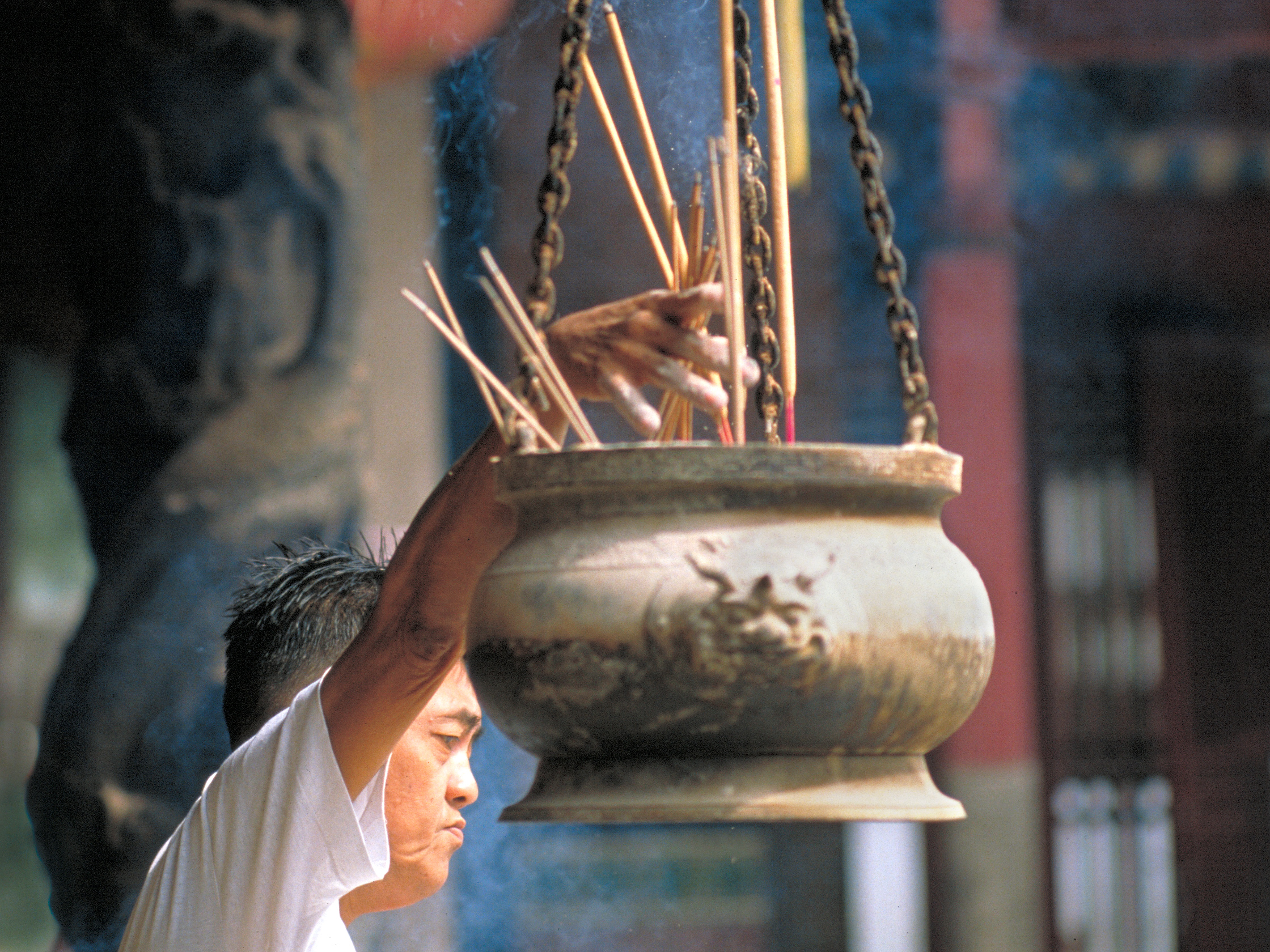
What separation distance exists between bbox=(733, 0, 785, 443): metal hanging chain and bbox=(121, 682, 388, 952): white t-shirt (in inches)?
21.7

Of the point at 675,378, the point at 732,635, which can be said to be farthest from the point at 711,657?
the point at 675,378

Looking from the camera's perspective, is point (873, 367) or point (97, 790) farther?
point (873, 367)

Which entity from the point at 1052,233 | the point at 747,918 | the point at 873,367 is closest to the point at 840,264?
the point at 873,367

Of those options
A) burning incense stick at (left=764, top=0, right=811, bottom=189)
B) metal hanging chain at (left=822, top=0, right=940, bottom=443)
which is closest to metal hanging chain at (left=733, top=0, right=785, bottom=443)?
metal hanging chain at (left=822, top=0, right=940, bottom=443)

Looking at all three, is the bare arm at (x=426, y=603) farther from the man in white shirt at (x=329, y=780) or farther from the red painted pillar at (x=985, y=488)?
the red painted pillar at (x=985, y=488)

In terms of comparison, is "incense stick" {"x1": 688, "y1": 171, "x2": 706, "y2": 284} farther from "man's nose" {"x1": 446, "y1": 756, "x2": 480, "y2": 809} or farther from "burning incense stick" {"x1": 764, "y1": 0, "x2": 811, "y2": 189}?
"burning incense stick" {"x1": 764, "y1": 0, "x2": 811, "y2": 189}

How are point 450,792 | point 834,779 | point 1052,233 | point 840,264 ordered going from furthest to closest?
point 1052,233
point 840,264
point 450,792
point 834,779

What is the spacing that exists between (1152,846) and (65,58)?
3157 millimetres

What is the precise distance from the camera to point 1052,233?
12.2 ft

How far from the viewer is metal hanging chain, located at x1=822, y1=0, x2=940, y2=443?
3.71 ft

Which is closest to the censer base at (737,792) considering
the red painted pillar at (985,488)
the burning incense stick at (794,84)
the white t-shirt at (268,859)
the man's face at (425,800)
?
the white t-shirt at (268,859)

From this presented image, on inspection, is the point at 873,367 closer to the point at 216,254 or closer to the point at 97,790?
the point at 216,254

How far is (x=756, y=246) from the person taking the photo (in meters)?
1.43

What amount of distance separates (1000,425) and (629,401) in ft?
8.66
